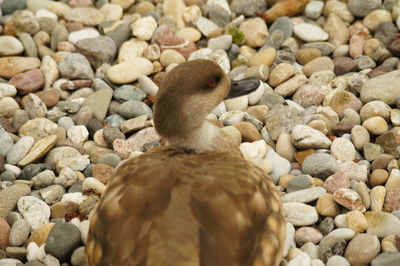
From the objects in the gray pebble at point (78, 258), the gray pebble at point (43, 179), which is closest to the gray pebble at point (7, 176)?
the gray pebble at point (43, 179)

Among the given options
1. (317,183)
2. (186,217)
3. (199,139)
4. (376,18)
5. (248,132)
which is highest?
(186,217)

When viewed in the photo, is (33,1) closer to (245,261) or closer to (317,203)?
(317,203)

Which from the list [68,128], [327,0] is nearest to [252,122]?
[68,128]

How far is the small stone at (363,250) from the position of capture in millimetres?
3316

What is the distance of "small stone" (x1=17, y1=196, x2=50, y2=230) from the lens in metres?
3.66

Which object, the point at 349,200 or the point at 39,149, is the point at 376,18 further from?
the point at 39,149

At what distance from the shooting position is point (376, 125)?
4207mm

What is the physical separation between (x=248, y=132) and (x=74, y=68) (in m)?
1.51

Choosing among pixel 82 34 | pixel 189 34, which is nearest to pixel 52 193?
pixel 82 34

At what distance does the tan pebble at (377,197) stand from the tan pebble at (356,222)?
18cm

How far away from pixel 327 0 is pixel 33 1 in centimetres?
252

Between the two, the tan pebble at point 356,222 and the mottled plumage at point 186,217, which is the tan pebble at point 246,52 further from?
the mottled plumage at point 186,217

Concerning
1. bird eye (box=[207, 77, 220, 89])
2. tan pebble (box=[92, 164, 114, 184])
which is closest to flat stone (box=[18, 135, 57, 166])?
tan pebble (box=[92, 164, 114, 184])

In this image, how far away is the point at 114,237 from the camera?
2.54 m
